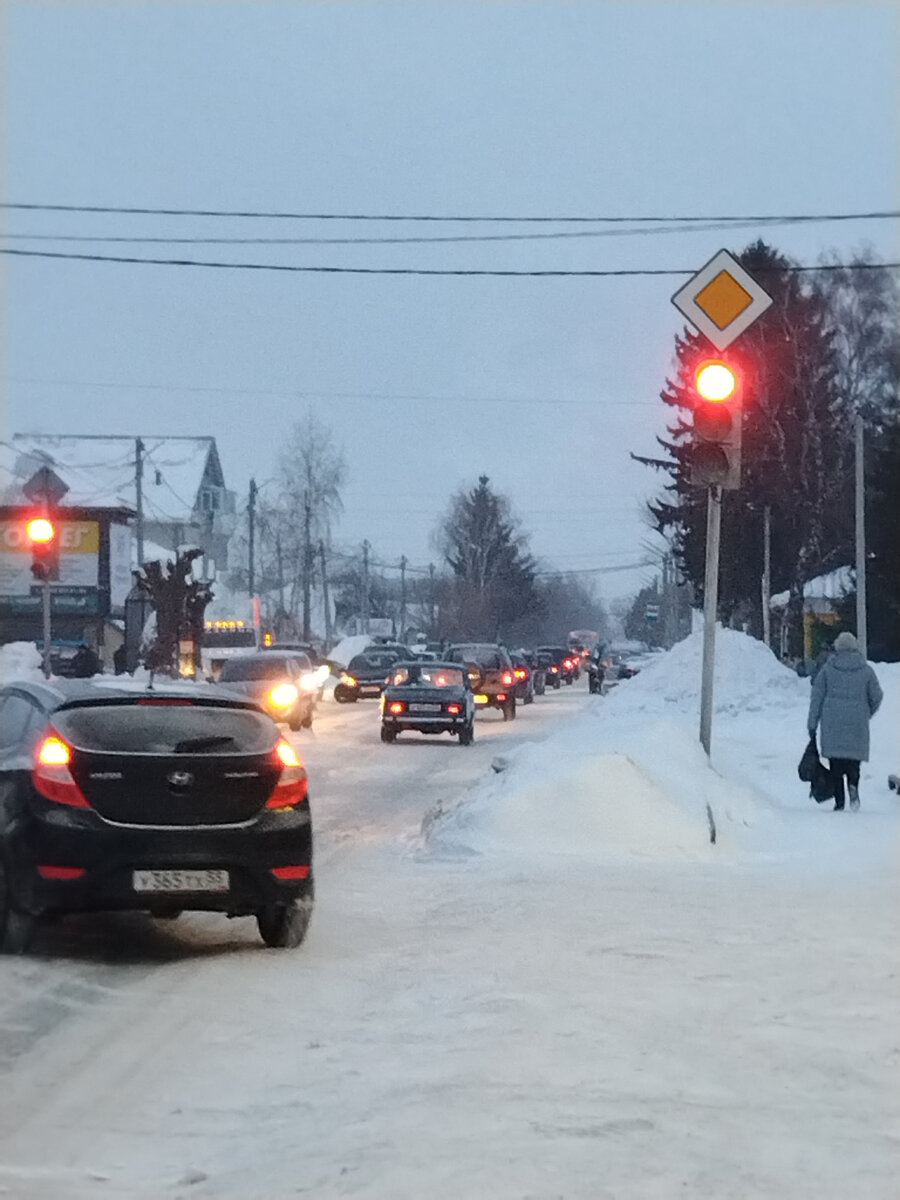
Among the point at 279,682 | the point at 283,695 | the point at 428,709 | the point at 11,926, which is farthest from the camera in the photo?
the point at 279,682

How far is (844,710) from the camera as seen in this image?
1827cm

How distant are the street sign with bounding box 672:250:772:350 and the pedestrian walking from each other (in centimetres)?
429

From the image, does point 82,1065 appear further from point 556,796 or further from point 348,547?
point 348,547

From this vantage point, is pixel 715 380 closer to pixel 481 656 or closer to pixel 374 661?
pixel 481 656

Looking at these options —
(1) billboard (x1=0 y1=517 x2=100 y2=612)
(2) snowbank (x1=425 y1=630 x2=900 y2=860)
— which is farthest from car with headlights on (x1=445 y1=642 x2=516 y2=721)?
(1) billboard (x1=0 y1=517 x2=100 y2=612)

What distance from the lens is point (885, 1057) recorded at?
7.30 meters

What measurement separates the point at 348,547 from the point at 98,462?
57.2 m

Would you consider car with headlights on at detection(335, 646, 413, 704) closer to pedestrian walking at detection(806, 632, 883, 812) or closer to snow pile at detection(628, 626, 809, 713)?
snow pile at detection(628, 626, 809, 713)

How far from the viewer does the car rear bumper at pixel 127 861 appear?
9461mm

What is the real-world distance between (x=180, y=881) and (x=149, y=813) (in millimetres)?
371

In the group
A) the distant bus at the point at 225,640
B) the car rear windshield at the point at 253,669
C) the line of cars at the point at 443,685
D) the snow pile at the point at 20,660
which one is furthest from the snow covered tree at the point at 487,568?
the car rear windshield at the point at 253,669

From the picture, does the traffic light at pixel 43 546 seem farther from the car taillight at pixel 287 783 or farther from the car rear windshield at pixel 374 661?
the car rear windshield at pixel 374 661

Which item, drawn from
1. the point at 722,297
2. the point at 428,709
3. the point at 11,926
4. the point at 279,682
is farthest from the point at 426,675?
the point at 11,926

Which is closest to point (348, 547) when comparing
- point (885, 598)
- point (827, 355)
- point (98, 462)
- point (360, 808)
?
point (98, 462)
